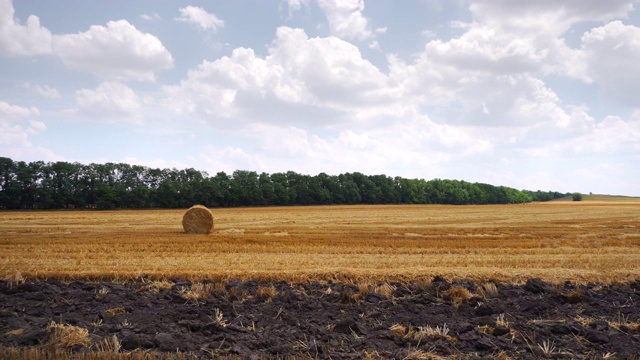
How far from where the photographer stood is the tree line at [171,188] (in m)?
69.1

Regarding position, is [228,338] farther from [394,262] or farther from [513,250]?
[513,250]

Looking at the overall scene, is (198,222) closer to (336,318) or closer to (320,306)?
(320,306)

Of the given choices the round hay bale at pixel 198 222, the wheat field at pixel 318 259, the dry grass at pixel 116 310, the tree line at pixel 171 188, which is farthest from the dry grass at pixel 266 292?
the tree line at pixel 171 188

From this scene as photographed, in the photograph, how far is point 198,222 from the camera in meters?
28.8

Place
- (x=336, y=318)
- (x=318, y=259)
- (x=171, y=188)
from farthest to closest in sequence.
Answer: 1. (x=171, y=188)
2. (x=318, y=259)
3. (x=336, y=318)

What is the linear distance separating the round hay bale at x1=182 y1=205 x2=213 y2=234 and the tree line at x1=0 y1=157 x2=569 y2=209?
46.3m

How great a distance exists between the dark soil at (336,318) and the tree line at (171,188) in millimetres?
64887

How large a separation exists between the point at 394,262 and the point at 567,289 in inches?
198

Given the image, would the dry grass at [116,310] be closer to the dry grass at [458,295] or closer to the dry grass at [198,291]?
the dry grass at [198,291]

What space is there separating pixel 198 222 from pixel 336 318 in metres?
21.0

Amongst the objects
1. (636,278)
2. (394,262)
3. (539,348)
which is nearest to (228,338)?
(539,348)

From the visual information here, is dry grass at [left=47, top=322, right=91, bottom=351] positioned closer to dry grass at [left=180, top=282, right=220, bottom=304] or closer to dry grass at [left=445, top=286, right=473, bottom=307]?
dry grass at [left=180, top=282, right=220, bottom=304]

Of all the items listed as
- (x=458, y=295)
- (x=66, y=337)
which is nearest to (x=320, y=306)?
(x=458, y=295)

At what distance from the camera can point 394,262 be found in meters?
14.8
